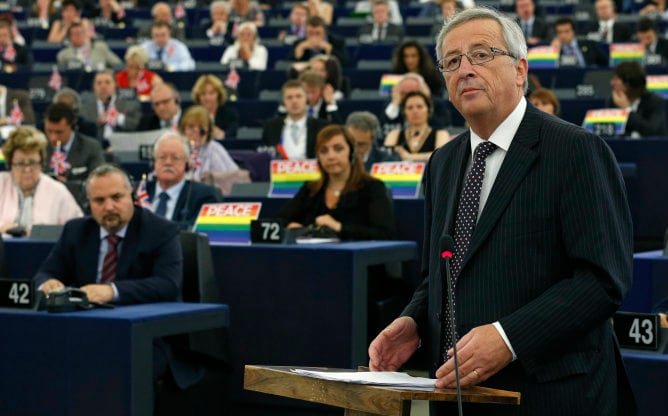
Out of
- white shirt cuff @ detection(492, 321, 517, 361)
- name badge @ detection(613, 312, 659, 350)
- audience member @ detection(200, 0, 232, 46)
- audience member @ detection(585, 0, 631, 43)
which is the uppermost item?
audience member @ detection(200, 0, 232, 46)

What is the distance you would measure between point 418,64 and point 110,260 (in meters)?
5.59

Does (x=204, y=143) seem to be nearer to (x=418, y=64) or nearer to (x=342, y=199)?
(x=342, y=199)

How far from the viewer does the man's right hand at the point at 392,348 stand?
247 cm

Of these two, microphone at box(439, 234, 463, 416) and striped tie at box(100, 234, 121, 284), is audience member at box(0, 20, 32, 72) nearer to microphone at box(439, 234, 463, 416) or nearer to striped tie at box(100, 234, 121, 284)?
striped tie at box(100, 234, 121, 284)

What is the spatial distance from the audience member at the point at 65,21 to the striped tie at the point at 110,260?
9746 millimetres

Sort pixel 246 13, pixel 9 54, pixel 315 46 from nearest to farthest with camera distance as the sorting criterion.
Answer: pixel 315 46 < pixel 9 54 < pixel 246 13

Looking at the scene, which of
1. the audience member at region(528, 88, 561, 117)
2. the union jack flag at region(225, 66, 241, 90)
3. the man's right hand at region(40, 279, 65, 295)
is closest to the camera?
the man's right hand at region(40, 279, 65, 295)

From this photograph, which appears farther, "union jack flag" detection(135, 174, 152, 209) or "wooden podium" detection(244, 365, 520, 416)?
"union jack flag" detection(135, 174, 152, 209)

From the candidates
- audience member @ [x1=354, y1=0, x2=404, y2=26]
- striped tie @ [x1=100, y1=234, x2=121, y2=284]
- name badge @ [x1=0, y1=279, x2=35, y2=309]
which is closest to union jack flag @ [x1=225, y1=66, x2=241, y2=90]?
audience member @ [x1=354, y1=0, x2=404, y2=26]

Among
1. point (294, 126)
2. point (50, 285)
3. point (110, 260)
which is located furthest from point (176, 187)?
point (294, 126)

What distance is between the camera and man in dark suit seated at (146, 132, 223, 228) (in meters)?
6.62

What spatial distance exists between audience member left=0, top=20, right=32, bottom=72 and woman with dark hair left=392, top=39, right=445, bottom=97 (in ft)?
15.8

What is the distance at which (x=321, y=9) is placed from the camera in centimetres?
1482

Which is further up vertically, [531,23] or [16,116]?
[531,23]
